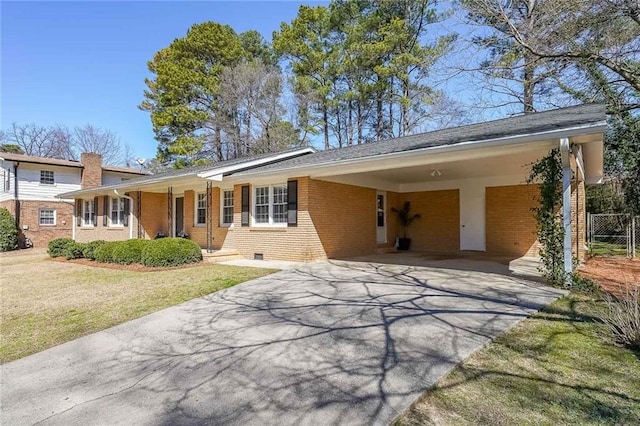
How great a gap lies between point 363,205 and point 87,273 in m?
9.10

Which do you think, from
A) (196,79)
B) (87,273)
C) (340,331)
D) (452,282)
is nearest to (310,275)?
(452,282)

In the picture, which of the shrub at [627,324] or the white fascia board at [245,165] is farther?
the white fascia board at [245,165]

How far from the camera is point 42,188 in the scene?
21453 millimetres

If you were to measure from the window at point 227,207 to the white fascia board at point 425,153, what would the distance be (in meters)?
2.64

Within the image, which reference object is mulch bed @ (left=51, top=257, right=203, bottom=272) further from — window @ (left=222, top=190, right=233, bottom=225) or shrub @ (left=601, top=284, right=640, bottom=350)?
shrub @ (left=601, top=284, right=640, bottom=350)

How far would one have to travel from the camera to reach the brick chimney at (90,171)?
22906 millimetres

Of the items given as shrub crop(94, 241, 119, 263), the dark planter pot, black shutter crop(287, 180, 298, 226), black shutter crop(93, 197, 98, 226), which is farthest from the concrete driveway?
black shutter crop(93, 197, 98, 226)

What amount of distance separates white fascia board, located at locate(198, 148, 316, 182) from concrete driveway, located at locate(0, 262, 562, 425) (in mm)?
5994

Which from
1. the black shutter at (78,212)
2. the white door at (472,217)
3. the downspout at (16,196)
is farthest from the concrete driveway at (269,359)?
the downspout at (16,196)

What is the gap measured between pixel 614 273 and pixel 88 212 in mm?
24438

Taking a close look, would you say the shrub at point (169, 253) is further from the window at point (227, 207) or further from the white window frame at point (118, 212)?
the white window frame at point (118, 212)

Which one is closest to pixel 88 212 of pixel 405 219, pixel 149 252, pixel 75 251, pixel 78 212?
pixel 78 212

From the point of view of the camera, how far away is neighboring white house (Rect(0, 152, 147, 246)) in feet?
67.1

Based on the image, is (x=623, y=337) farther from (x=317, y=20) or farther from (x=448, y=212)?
(x=317, y=20)
